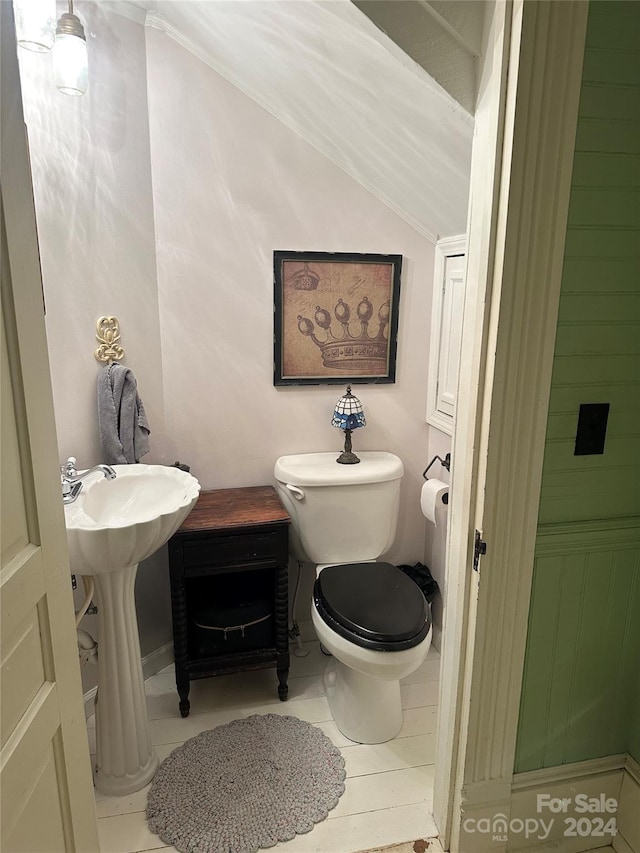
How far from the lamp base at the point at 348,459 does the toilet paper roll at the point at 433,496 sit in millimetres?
286

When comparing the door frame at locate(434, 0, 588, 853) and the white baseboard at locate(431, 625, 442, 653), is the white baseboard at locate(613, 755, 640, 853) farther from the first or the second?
the white baseboard at locate(431, 625, 442, 653)

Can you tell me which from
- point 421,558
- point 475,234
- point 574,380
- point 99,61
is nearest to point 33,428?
point 475,234

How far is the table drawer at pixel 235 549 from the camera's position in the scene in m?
1.87

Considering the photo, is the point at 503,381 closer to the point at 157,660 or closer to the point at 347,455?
the point at 347,455

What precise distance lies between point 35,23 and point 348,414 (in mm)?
1433

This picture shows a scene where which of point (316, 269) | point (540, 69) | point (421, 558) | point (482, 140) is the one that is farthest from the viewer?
point (421, 558)

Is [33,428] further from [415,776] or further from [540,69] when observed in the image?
[415,776]

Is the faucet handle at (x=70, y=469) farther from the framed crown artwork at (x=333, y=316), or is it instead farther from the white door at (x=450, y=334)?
the white door at (x=450, y=334)

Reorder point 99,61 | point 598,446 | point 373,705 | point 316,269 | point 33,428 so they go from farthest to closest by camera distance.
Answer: point 316,269 → point 373,705 → point 99,61 → point 598,446 → point 33,428

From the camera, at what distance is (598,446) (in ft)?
4.15

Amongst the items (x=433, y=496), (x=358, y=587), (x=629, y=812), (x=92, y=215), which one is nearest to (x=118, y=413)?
(x=92, y=215)

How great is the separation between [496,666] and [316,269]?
1.43 metres

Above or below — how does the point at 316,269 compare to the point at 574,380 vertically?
above

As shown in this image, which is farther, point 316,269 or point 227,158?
point 316,269
